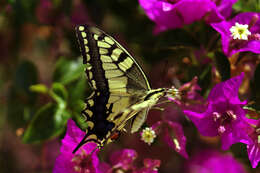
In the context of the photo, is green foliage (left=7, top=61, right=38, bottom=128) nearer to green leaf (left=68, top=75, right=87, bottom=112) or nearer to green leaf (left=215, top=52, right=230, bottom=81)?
green leaf (left=68, top=75, right=87, bottom=112)

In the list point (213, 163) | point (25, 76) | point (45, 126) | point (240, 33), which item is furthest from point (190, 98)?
point (213, 163)

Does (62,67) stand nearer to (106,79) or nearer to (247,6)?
(106,79)

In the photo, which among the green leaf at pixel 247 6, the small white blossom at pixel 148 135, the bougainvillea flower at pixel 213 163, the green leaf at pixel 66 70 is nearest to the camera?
the small white blossom at pixel 148 135

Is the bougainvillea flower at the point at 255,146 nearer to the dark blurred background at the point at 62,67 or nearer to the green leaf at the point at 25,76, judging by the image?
the dark blurred background at the point at 62,67

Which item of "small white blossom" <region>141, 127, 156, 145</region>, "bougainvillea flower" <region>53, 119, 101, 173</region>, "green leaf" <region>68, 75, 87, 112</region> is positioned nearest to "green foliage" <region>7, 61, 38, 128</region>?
"green leaf" <region>68, 75, 87, 112</region>

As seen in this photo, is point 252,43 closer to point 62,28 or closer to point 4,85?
point 62,28

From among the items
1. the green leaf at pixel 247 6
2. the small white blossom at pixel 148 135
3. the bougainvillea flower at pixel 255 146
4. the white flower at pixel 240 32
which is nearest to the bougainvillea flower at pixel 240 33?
the white flower at pixel 240 32
